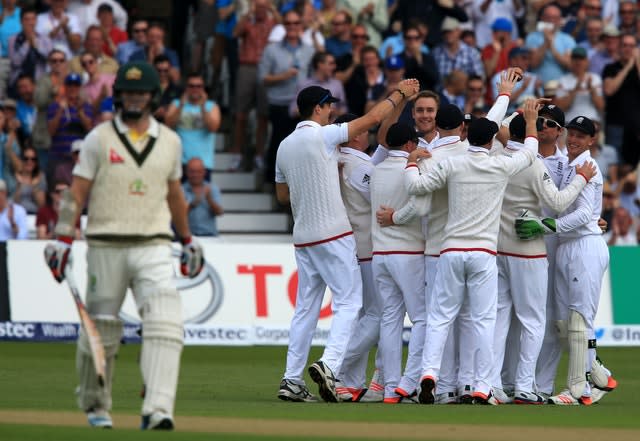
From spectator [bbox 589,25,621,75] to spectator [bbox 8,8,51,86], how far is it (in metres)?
8.53

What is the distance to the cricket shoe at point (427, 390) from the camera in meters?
12.6

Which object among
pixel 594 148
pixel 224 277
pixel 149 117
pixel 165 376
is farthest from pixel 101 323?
pixel 594 148

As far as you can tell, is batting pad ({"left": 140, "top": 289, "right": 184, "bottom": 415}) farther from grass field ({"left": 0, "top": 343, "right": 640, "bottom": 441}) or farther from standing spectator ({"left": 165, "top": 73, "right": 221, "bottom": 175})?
standing spectator ({"left": 165, "top": 73, "right": 221, "bottom": 175})

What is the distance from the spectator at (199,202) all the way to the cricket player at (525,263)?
947 centimetres

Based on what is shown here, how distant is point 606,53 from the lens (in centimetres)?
2478

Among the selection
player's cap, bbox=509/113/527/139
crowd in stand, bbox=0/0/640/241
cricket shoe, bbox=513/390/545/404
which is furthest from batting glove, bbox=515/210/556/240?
crowd in stand, bbox=0/0/640/241

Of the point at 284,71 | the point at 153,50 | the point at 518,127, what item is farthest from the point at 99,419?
the point at 153,50

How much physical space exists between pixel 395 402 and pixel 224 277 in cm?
792

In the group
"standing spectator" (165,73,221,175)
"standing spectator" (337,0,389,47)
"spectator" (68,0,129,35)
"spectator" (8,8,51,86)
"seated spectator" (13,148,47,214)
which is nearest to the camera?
"seated spectator" (13,148,47,214)

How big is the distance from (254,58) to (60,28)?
2.98 meters

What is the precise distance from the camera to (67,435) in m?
9.69

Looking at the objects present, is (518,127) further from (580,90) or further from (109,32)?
(109,32)

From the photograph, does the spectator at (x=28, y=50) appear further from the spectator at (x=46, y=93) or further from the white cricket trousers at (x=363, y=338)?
the white cricket trousers at (x=363, y=338)

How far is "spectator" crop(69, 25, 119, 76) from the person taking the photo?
76.7 feet
